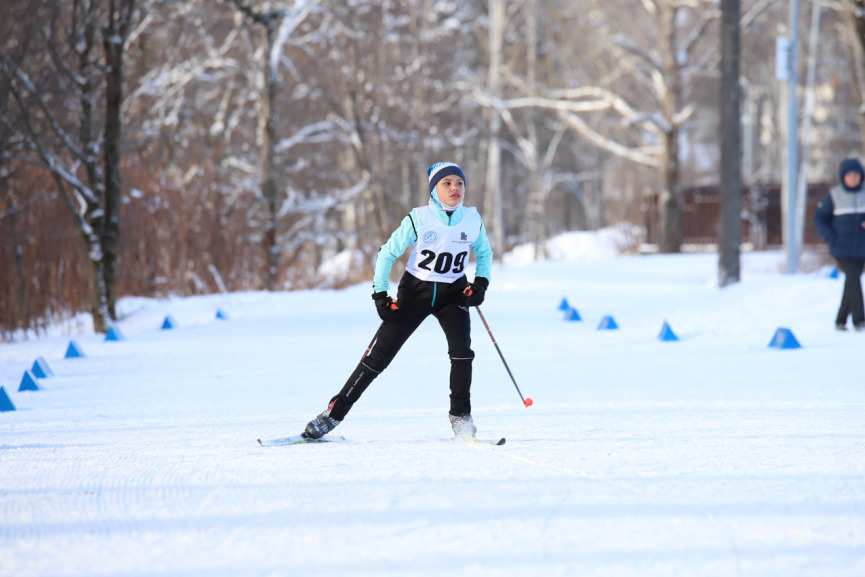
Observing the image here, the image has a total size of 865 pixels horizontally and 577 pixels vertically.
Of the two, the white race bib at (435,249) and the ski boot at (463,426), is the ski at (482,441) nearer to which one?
the ski boot at (463,426)

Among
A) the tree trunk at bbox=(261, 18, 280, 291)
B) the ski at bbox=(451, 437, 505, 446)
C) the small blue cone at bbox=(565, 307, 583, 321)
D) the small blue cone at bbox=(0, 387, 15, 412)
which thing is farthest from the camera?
the tree trunk at bbox=(261, 18, 280, 291)

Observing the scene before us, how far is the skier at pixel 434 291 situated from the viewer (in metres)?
5.72

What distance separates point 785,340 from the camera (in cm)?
1061

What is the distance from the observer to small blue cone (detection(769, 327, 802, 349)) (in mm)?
10555

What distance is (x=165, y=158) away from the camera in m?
30.0

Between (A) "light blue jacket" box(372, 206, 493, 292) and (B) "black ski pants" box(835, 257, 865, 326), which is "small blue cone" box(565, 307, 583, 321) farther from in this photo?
(A) "light blue jacket" box(372, 206, 493, 292)

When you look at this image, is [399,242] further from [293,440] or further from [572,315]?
[572,315]

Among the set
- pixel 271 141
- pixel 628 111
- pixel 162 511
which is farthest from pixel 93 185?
pixel 628 111

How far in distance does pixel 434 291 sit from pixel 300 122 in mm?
30693

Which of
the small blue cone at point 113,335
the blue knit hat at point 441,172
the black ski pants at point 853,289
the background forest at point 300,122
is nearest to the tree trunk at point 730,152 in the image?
the background forest at point 300,122

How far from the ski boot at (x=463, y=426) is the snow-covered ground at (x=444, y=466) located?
0.34 ft

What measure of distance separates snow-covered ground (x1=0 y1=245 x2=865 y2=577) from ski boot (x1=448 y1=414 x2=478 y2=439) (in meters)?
0.10

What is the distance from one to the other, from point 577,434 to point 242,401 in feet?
9.35

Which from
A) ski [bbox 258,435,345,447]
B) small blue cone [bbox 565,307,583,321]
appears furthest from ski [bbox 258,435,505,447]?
small blue cone [bbox 565,307,583,321]
